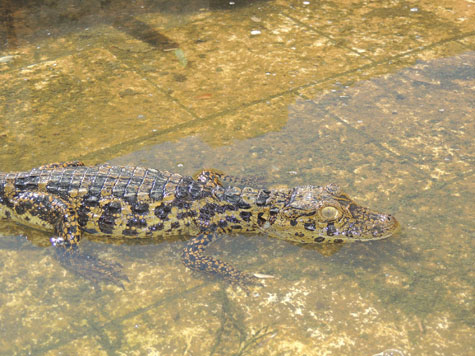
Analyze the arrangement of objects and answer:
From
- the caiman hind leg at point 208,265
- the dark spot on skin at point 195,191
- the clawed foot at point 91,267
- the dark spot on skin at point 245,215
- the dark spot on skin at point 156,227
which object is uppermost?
the dark spot on skin at point 195,191

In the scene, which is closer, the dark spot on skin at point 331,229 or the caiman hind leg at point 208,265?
the caiman hind leg at point 208,265

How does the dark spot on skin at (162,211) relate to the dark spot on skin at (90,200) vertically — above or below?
below

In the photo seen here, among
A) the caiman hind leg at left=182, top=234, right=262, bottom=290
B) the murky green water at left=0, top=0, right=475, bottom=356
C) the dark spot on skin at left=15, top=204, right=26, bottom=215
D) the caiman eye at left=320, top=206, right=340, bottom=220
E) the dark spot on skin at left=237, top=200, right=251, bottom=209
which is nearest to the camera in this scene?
the murky green water at left=0, top=0, right=475, bottom=356

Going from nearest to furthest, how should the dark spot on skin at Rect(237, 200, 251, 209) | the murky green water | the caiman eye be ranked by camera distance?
the murky green water < the caiman eye < the dark spot on skin at Rect(237, 200, 251, 209)

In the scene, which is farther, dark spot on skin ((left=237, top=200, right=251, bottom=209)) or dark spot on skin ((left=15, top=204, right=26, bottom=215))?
dark spot on skin ((left=15, top=204, right=26, bottom=215))

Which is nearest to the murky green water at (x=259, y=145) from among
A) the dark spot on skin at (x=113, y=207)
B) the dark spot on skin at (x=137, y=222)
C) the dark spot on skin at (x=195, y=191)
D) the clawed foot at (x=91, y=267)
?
the clawed foot at (x=91, y=267)

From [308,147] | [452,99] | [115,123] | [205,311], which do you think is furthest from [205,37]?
[205,311]

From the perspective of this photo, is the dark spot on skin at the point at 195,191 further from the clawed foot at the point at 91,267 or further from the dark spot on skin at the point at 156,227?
the clawed foot at the point at 91,267

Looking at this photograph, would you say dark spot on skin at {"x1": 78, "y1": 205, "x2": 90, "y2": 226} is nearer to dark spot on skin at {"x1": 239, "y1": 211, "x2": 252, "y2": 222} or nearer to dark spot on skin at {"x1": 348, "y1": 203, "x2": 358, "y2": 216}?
dark spot on skin at {"x1": 239, "y1": 211, "x2": 252, "y2": 222}

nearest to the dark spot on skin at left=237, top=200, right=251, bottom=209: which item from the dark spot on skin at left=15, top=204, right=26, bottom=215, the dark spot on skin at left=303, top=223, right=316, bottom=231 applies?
the dark spot on skin at left=303, top=223, right=316, bottom=231
